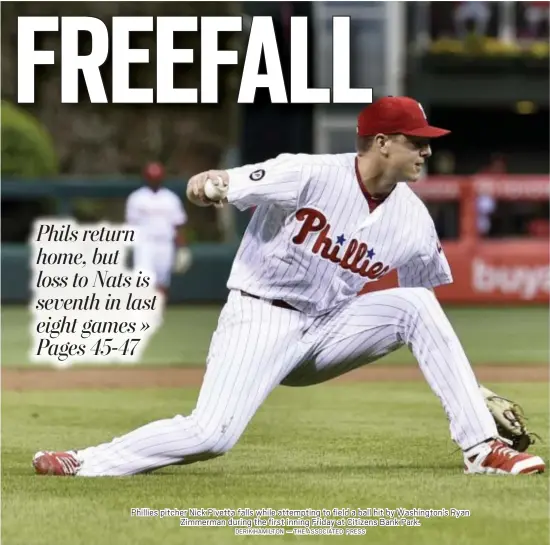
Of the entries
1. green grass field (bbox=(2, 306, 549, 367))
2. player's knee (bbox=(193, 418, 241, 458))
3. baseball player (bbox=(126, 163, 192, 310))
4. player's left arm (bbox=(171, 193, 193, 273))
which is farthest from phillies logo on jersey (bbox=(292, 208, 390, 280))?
player's left arm (bbox=(171, 193, 193, 273))

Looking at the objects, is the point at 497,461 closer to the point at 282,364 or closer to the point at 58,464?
the point at 282,364

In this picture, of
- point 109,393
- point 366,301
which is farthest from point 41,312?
point 109,393

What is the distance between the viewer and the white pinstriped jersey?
495 centimetres

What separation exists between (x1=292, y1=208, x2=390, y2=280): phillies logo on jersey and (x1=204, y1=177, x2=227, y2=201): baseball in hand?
0.40 meters

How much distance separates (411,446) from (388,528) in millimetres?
1743

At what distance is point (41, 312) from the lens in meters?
5.84

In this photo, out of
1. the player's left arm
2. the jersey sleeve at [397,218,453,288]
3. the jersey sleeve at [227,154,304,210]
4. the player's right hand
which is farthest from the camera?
the player's left arm

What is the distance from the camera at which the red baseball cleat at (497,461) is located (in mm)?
5012

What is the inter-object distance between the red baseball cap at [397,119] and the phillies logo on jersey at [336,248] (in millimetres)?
362

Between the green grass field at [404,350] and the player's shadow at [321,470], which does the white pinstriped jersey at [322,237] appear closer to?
the player's shadow at [321,470]

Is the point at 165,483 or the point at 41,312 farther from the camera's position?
the point at 41,312

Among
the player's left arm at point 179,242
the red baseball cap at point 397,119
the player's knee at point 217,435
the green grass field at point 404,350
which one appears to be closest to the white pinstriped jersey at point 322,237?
the red baseball cap at point 397,119

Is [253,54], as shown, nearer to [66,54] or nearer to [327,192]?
[66,54]

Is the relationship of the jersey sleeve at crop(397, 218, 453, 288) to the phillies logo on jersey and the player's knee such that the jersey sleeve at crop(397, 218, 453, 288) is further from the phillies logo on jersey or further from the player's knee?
the player's knee
